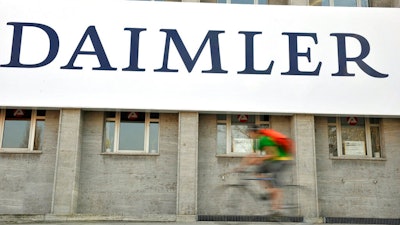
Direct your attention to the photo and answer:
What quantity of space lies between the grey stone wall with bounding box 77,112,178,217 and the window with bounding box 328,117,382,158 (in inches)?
256

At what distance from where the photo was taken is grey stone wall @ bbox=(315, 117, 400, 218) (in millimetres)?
17656

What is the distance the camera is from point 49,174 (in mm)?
17578

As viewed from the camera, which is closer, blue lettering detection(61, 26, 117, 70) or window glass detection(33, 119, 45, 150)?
blue lettering detection(61, 26, 117, 70)

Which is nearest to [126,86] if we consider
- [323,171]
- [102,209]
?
[102,209]

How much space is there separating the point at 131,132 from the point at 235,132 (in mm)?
4261

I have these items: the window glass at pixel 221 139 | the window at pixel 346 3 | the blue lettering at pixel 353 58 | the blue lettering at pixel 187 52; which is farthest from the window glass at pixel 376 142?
the blue lettering at pixel 187 52

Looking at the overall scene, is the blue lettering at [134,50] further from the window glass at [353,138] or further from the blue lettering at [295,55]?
the window glass at [353,138]

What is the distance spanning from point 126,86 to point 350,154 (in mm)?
9447

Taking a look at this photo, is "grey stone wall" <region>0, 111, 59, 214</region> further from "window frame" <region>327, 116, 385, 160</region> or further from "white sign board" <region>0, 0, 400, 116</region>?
"window frame" <region>327, 116, 385, 160</region>

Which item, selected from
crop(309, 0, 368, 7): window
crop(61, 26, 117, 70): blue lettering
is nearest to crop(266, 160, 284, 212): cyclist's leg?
crop(61, 26, 117, 70): blue lettering

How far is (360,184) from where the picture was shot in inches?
703

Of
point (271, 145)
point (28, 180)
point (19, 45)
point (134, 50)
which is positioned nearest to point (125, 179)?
point (28, 180)

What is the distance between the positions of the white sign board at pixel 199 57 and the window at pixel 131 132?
1068mm

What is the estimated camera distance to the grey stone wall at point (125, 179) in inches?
688
